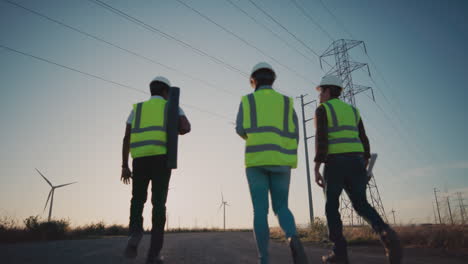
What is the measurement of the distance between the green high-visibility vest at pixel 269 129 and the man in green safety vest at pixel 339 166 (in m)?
0.86

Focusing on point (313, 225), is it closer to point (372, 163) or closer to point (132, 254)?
point (372, 163)

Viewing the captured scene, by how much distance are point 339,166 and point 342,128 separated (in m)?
0.50

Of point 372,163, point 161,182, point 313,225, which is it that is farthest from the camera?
point 313,225

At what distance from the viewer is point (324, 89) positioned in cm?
385

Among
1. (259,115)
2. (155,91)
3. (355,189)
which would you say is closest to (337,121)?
(355,189)

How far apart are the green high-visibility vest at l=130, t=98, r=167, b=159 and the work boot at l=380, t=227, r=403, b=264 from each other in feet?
8.70

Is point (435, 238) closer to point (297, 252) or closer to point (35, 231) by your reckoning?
point (297, 252)

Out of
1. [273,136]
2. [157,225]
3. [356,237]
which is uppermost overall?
[273,136]

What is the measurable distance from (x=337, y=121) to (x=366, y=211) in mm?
1129

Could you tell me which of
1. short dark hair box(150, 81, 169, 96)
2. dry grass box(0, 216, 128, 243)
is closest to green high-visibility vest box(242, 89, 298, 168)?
short dark hair box(150, 81, 169, 96)

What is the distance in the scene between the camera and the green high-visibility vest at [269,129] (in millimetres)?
2582

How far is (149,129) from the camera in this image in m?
3.47

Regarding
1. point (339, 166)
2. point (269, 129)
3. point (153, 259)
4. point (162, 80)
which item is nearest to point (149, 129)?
point (162, 80)

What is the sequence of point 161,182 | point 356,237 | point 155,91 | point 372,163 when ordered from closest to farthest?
point 161,182
point 155,91
point 372,163
point 356,237
